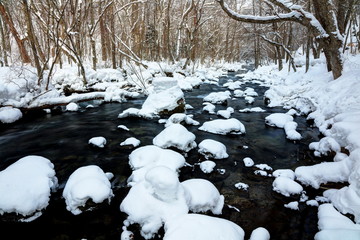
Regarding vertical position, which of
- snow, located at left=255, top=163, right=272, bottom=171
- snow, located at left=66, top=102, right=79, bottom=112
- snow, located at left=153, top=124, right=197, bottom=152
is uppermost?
snow, located at left=66, top=102, right=79, bottom=112

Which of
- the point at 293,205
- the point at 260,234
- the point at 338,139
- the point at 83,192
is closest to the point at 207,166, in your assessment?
the point at 293,205

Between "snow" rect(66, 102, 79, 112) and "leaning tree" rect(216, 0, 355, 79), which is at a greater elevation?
"leaning tree" rect(216, 0, 355, 79)

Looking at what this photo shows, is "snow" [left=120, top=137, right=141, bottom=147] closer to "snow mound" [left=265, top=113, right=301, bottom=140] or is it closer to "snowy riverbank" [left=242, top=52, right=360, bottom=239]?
"snowy riverbank" [left=242, top=52, right=360, bottom=239]

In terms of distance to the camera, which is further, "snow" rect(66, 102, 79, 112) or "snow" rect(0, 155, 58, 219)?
"snow" rect(66, 102, 79, 112)

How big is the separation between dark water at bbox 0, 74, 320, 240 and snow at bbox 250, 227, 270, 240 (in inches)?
4.8

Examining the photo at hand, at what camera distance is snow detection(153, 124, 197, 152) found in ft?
14.7

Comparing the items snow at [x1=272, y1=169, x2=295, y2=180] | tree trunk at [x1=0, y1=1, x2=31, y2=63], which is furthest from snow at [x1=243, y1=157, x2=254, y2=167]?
tree trunk at [x1=0, y1=1, x2=31, y2=63]

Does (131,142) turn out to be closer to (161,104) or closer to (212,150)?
(212,150)

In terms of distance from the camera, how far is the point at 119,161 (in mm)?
4238

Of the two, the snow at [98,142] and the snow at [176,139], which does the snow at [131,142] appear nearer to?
the snow at [98,142]

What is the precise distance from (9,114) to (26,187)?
16.3ft

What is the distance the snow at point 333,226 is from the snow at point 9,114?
26.2ft

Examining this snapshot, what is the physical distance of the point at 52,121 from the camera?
22.5ft

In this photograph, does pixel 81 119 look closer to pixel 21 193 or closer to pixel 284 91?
pixel 21 193
